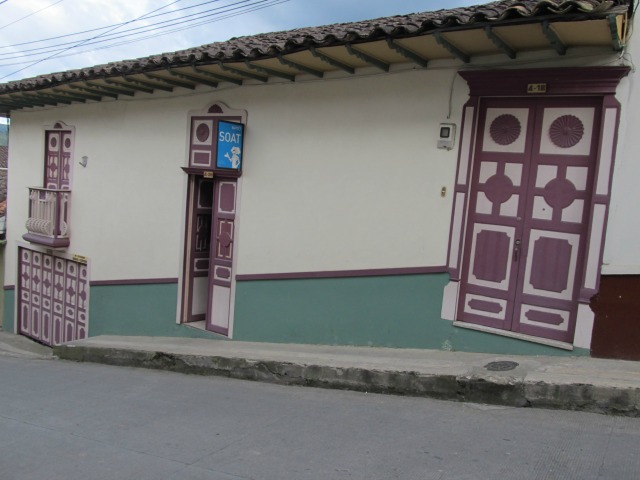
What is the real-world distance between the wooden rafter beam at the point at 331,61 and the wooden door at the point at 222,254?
92.9 inches

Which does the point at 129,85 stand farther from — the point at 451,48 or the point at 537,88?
the point at 537,88

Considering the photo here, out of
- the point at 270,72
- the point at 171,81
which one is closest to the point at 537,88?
the point at 270,72

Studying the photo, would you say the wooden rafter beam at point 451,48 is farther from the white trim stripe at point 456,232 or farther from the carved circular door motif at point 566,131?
the white trim stripe at point 456,232

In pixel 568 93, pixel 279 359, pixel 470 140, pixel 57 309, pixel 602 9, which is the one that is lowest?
pixel 57 309

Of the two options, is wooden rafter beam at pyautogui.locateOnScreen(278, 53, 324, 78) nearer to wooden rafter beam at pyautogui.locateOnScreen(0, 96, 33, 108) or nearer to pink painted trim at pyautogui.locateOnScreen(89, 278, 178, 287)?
pink painted trim at pyautogui.locateOnScreen(89, 278, 178, 287)

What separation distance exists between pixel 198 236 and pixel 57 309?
4687mm

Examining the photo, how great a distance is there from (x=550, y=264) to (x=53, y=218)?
890 cm

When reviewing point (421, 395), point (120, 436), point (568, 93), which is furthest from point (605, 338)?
point (120, 436)

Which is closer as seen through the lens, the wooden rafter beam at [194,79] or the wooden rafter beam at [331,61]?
the wooden rafter beam at [331,61]

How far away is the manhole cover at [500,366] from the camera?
5.05m

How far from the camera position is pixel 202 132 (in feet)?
27.7

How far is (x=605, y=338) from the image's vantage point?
5.16m

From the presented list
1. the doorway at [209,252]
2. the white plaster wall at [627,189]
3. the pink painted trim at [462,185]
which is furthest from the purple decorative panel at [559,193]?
the doorway at [209,252]

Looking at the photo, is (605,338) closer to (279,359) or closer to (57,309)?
(279,359)
